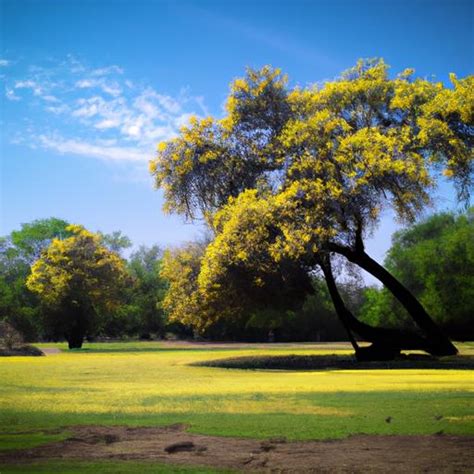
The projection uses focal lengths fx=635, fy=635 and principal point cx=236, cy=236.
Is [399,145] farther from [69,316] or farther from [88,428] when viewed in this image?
[69,316]

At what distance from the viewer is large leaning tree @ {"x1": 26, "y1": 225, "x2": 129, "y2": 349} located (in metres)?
42.3

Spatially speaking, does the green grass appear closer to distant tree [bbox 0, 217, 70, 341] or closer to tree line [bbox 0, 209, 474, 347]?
tree line [bbox 0, 209, 474, 347]

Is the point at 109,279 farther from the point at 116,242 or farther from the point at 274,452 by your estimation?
the point at 274,452

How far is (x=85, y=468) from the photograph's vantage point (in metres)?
5.62

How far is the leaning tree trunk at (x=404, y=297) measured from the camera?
24.3 m

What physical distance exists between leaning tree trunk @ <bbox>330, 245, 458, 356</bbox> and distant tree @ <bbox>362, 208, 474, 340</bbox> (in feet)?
62.6

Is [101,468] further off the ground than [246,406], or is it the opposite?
[246,406]

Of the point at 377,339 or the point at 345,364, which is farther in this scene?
the point at 377,339


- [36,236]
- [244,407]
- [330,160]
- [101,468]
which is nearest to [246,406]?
[244,407]

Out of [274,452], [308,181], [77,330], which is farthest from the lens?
[77,330]

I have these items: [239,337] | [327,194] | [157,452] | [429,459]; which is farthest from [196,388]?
[239,337]

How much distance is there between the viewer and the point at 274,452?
6148 mm

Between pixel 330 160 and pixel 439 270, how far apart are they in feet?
84.2

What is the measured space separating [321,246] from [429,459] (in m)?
16.1
